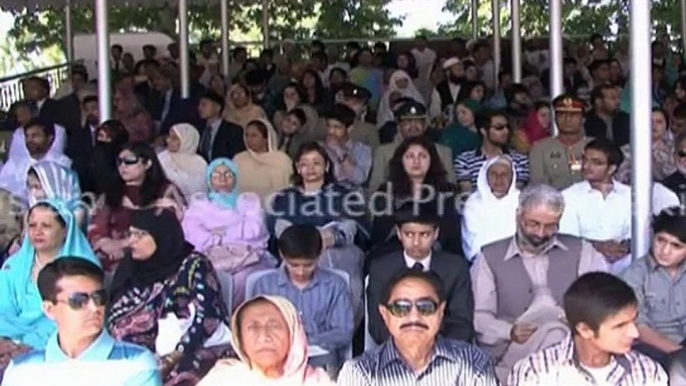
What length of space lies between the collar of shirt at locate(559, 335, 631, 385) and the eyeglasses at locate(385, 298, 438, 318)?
1.19 ft

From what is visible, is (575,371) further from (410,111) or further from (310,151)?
(410,111)

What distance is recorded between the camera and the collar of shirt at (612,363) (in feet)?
10.7

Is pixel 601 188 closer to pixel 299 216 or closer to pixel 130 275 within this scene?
pixel 299 216

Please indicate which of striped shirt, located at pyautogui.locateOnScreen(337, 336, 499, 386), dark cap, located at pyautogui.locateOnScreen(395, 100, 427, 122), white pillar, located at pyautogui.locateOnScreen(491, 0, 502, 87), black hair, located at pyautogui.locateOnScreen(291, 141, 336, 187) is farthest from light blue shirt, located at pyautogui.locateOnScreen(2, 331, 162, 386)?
white pillar, located at pyautogui.locateOnScreen(491, 0, 502, 87)

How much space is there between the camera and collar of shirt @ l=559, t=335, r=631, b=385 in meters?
3.27

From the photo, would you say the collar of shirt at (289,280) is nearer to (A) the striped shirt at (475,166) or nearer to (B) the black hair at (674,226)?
(B) the black hair at (674,226)

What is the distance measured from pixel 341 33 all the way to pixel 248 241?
1421 cm

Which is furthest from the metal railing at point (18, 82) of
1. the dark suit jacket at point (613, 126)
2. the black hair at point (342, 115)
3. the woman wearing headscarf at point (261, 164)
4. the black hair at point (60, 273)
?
the black hair at point (60, 273)

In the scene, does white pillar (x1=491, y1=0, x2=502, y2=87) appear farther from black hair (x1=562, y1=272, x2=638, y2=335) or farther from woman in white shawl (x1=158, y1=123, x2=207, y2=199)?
black hair (x1=562, y1=272, x2=638, y2=335)

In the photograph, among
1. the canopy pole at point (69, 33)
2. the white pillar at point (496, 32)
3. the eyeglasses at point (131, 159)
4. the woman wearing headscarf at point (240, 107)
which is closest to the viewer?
the eyeglasses at point (131, 159)

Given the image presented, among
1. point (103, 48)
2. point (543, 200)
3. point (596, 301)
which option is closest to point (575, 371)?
point (596, 301)

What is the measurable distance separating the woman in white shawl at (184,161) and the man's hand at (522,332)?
2438 mm

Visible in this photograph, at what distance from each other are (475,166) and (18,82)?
863 centimetres

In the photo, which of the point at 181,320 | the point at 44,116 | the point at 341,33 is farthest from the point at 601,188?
the point at 341,33
